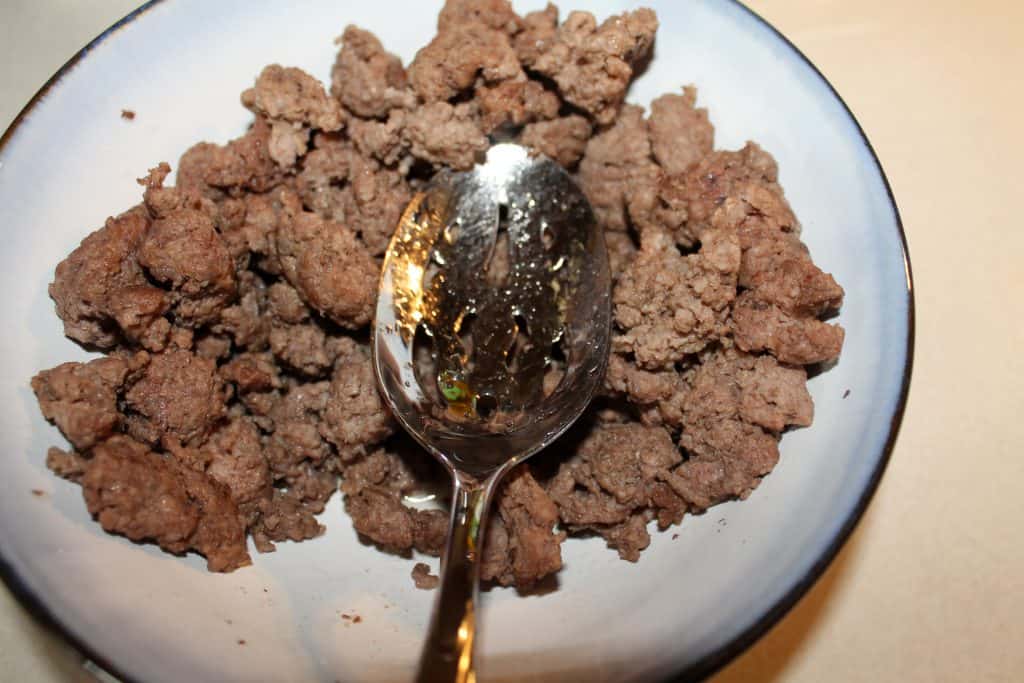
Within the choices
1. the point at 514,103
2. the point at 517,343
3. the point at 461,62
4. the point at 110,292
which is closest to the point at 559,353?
the point at 517,343

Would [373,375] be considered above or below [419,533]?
above

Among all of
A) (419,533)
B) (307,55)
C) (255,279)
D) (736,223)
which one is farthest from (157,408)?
(736,223)

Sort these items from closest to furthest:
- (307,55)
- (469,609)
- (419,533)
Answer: (469,609) → (419,533) → (307,55)

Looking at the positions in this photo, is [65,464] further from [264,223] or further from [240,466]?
[264,223]

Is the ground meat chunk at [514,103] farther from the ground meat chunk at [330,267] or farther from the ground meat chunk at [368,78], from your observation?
the ground meat chunk at [330,267]

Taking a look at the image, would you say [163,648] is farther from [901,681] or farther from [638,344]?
[901,681]

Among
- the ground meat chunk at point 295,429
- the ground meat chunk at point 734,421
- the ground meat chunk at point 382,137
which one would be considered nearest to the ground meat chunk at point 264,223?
the ground meat chunk at point 382,137
